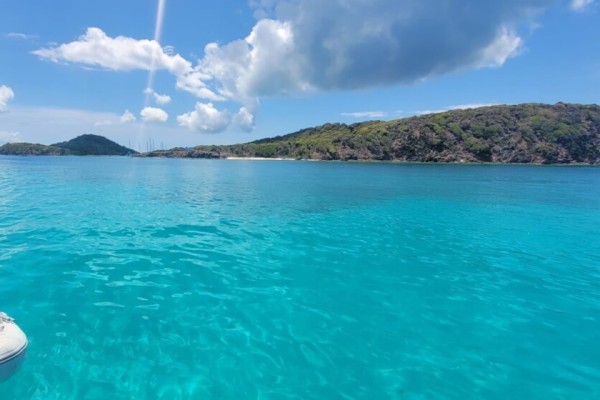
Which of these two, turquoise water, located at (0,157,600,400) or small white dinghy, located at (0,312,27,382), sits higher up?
small white dinghy, located at (0,312,27,382)

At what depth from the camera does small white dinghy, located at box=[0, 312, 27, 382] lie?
708 centimetres

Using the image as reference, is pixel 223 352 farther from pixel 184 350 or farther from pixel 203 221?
pixel 203 221

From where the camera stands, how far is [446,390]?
8062mm

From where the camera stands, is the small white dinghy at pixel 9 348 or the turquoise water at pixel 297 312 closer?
the small white dinghy at pixel 9 348

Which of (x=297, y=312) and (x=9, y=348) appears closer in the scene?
(x=9, y=348)

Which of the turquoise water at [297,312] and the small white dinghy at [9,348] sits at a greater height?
the small white dinghy at [9,348]

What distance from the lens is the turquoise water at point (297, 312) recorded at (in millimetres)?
8250

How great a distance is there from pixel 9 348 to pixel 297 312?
7858mm

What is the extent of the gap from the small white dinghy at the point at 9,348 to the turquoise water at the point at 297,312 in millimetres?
721

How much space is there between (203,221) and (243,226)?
3989 mm

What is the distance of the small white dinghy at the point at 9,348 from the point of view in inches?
279

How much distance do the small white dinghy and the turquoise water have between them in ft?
2.37

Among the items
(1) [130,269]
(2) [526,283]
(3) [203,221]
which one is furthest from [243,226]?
(2) [526,283]

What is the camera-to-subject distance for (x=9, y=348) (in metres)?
7.23
